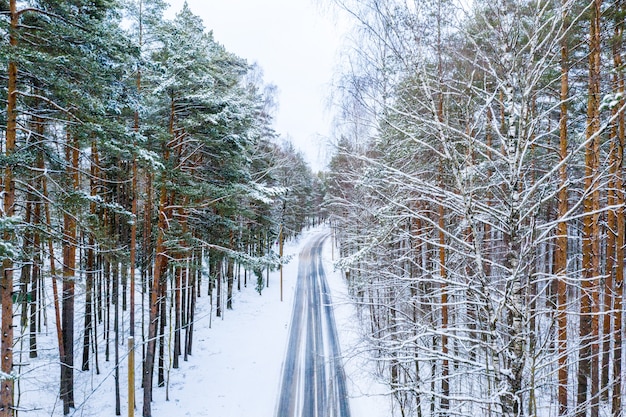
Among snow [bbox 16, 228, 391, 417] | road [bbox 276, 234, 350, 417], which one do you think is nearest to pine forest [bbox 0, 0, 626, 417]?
snow [bbox 16, 228, 391, 417]

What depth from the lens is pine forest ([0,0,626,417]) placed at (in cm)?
307

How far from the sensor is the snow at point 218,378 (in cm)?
1267

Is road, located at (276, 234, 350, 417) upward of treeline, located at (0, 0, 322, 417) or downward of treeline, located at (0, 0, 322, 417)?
downward

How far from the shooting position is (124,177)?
15.4 meters

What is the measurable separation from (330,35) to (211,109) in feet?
23.2

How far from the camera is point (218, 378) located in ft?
50.6

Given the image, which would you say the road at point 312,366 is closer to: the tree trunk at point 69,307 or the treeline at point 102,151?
the treeline at point 102,151

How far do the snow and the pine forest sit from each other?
571 mm

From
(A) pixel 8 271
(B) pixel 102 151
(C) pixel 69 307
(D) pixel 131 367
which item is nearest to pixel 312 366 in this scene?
(C) pixel 69 307

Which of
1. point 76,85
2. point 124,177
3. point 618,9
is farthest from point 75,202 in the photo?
point 618,9

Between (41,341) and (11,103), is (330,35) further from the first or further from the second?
(41,341)

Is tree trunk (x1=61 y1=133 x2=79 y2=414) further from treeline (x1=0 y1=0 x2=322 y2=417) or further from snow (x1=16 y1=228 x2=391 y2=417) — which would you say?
snow (x1=16 y1=228 x2=391 y2=417)

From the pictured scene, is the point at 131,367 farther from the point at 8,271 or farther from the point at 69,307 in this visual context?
the point at 69,307

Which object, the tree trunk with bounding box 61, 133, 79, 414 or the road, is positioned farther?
the road
